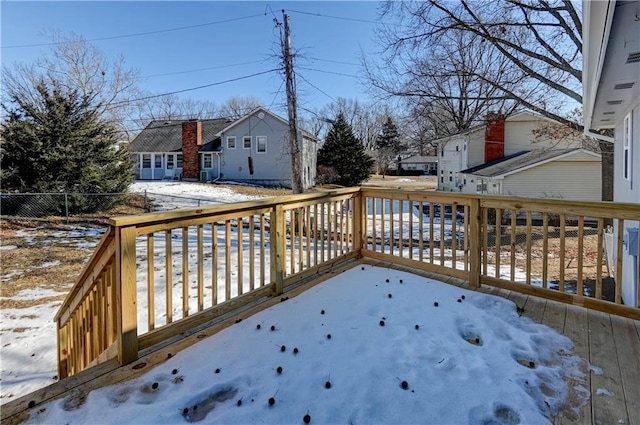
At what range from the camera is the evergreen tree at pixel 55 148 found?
11805mm

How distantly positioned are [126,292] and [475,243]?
3.13m

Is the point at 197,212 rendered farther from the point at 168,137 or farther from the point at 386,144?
the point at 386,144

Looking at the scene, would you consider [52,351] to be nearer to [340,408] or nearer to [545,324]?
[340,408]

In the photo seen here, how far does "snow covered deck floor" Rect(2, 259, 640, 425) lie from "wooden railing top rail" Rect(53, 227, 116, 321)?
74 centimetres

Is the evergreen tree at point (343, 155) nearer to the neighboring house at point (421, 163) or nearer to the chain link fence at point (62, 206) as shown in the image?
the chain link fence at point (62, 206)

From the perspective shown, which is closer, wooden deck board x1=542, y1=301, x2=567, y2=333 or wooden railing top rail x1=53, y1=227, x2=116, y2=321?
wooden railing top rail x1=53, y1=227, x2=116, y2=321

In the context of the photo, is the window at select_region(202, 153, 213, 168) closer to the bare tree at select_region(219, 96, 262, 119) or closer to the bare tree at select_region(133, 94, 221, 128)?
the bare tree at select_region(133, 94, 221, 128)

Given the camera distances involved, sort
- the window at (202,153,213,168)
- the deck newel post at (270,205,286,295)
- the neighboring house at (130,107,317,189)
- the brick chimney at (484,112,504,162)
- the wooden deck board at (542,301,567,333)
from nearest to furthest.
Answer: the wooden deck board at (542,301,567,333)
the deck newel post at (270,205,286,295)
the brick chimney at (484,112,504,162)
the neighboring house at (130,107,317,189)
the window at (202,153,213,168)

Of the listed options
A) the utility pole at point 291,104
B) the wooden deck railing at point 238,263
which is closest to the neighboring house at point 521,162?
the utility pole at point 291,104

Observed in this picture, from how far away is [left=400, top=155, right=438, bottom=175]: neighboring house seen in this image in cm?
5184

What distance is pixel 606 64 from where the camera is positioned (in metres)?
2.91

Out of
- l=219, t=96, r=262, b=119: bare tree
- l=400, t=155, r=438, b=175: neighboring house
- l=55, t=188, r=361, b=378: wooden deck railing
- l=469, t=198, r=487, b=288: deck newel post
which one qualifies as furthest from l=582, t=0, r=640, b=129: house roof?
l=400, t=155, r=438, b=175: neighboring house

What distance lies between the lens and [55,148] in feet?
40.0

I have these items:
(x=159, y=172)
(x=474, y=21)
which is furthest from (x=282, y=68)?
(x=159, y=172)
